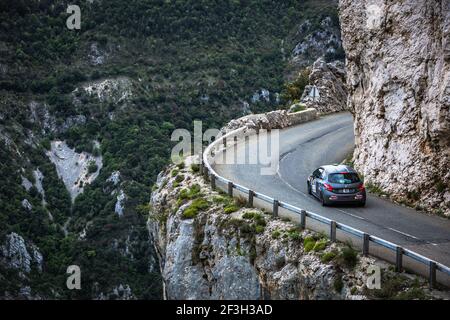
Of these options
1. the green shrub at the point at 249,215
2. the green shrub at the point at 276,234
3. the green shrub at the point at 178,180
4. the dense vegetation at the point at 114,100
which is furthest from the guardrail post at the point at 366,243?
the dense vegetation at the point at 114,100

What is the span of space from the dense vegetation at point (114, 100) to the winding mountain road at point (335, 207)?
2309cm

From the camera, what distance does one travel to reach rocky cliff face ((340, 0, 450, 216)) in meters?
22.1

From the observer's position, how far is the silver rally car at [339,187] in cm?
2325

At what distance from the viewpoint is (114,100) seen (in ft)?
309

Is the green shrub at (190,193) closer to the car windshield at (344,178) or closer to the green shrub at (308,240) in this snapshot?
the car windshield at (344,178)

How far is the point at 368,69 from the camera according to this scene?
2917 cm

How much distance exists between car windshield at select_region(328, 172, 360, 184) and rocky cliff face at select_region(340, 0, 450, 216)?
2326 mm

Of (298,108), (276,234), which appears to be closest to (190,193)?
(276,234)

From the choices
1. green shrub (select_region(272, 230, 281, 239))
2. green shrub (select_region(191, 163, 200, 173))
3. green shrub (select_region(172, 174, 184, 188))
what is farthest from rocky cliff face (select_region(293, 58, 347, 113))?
green shrub (select_region(272, 230, 281, 239))
